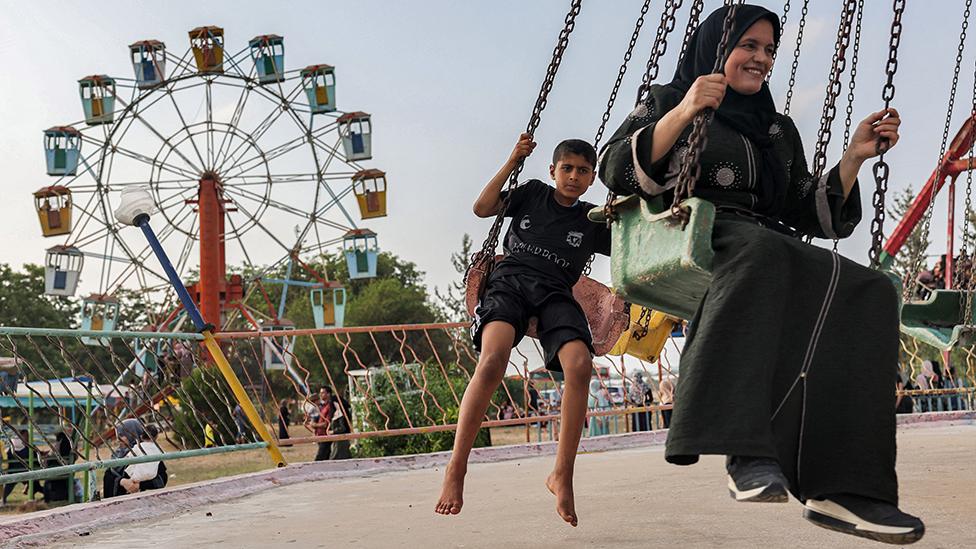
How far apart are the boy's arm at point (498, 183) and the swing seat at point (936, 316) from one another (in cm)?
294

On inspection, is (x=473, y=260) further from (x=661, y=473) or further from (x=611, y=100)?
(x=661, y=473)

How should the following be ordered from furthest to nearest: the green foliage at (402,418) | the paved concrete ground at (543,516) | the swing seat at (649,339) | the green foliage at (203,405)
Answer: the green foliage at (402,418), the green foliage at (203,405), the swing seat at (649,339), the paved concrete ground at (543,516)

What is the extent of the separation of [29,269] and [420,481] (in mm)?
56676

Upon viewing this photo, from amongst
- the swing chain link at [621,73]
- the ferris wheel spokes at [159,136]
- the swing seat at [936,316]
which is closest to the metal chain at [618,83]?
the swing chain link at [621,73]

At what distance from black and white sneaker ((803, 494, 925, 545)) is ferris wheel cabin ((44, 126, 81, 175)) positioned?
31.3 meters

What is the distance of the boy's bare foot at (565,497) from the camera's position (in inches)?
145

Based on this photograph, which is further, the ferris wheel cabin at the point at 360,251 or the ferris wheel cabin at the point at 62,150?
the ferris wheel cabin at the point at 360,251

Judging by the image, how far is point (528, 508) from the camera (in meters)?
4.67

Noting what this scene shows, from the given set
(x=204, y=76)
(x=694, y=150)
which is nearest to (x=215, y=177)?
(x=204, y=76)

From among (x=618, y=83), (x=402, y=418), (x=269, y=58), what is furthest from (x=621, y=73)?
(x=269, y=58)

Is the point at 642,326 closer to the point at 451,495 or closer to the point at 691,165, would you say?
the point at 451,495

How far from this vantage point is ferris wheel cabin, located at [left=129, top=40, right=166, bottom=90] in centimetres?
3206

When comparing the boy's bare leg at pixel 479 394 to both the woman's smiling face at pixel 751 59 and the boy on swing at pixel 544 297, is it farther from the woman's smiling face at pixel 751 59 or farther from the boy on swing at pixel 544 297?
the woman's smiling face at pixel 751 59

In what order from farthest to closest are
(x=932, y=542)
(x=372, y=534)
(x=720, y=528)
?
(x=372, y=534)
(x=720, y=528)
(x=932, y=542)
